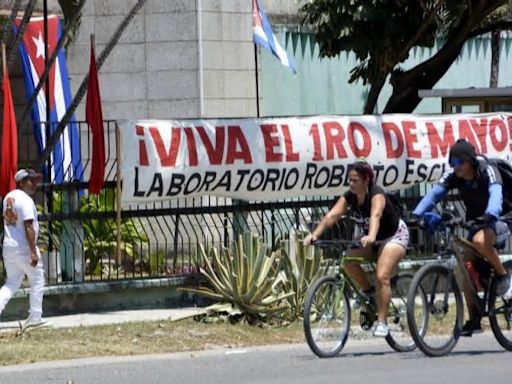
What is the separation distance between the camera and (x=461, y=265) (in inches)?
443

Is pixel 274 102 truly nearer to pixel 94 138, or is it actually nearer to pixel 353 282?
pixel 94 138

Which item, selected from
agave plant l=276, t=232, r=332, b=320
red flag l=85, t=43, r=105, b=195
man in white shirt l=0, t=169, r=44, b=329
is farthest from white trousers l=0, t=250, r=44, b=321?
agave plant l=276, t=232, r=332, b=320

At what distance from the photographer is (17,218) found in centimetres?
1273

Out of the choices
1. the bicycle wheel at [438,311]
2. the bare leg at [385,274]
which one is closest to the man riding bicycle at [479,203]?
the bicycle wheel at [438,311]

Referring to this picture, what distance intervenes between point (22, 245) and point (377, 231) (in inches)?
143

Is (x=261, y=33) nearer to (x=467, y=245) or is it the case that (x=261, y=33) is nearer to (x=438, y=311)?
(x=467, y=245)

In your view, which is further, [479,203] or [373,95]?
[373,95]

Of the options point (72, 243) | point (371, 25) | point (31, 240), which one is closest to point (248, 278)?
point (72, 243)

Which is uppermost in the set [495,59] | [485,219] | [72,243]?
[495,59]

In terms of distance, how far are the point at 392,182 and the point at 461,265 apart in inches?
171

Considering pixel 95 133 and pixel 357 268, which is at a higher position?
pixel 95 133

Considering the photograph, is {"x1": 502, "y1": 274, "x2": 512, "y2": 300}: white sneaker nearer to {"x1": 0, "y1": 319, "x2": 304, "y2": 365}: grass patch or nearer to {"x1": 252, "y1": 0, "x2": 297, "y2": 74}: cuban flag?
{"x1": 0, "y1": 319, "x2": 304, "y2": 365}: grass patch

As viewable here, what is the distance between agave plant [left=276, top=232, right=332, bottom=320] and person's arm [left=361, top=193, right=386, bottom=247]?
102 inches

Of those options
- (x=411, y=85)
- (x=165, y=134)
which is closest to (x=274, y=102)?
(x=411, y=85)
